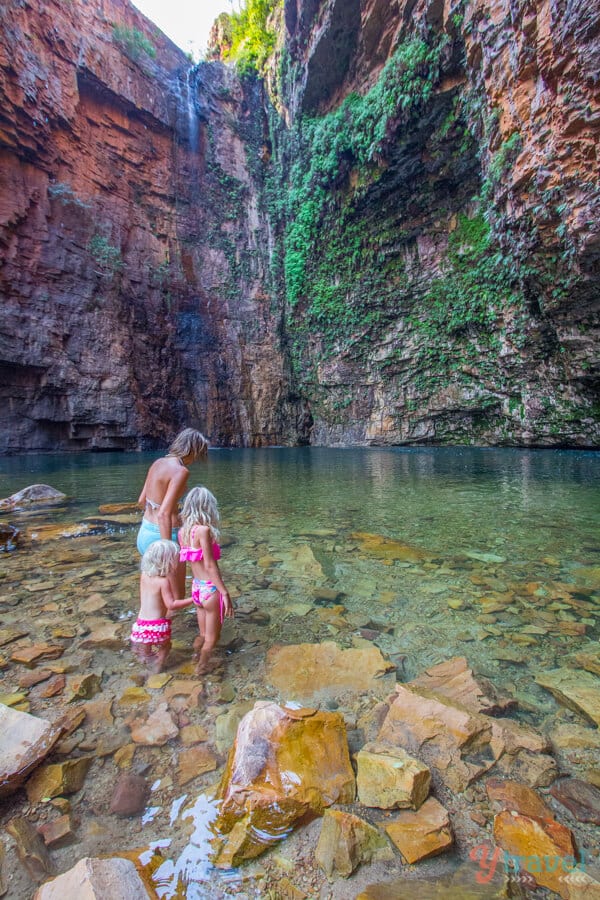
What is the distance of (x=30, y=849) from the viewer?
100 cm

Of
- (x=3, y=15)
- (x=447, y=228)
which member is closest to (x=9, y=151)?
(x=3, y=15)

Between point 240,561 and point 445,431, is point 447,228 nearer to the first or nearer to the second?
point 445,431

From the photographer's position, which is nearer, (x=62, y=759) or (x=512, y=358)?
(x=62, y=759)

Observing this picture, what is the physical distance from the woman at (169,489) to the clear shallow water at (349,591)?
0.54 metres

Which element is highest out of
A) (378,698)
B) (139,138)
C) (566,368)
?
(139,138)

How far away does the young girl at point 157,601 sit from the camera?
6.97 feet

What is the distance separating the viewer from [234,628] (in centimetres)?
236

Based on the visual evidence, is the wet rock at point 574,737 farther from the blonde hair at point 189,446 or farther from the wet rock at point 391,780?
the blonde hair at point 189,446

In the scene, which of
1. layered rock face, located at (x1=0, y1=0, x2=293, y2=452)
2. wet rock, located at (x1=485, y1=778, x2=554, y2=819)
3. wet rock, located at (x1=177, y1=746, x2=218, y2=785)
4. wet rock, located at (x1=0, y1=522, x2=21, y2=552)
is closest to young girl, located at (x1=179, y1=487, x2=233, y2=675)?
wet rock, located at (x1=177, y1=746, x2=218, y2=785)

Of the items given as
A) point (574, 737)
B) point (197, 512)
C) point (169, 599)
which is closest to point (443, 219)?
point (197, 512)

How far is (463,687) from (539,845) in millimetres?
689

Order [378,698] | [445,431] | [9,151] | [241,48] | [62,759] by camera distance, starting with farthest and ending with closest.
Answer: [241,48]
[445,431]
[9,151]
[378,698]
[62,759]

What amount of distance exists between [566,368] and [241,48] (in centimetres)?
2816

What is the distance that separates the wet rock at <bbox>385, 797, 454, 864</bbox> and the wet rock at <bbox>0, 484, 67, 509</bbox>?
6.65m
